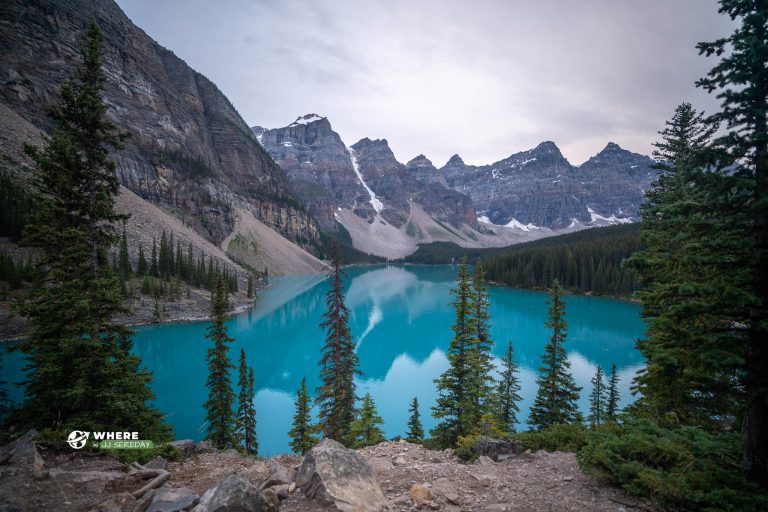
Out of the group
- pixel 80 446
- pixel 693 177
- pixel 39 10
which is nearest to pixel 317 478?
pixel 80 446

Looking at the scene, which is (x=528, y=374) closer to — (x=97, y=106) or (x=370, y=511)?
(x=370, y=511)

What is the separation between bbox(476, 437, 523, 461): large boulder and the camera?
30.6 ft

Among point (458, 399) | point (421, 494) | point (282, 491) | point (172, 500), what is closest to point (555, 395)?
point (458, 399)

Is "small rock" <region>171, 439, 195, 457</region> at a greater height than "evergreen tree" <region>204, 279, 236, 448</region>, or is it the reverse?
"small rock" <region>171, 439, 195, 457</region>

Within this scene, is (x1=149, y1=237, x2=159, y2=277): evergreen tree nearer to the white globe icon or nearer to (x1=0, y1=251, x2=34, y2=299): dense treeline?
(x1=0, y1=251, x2=34, y2=299): dense treeline

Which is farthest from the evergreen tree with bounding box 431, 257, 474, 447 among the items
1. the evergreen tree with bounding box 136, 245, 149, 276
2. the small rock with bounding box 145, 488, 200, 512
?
the evergreen tree with bounding box 136, 245, 149, 276

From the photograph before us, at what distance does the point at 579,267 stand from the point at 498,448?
10205 cm

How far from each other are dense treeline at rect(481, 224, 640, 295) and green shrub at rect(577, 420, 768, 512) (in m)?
92.1

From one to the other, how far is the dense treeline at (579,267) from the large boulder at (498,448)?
296 feet

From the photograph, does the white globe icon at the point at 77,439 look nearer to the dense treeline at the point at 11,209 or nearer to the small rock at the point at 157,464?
the small rock at the point at 157,464

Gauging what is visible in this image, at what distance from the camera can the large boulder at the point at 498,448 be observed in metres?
9.32

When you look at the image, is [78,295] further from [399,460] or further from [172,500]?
[399,460]

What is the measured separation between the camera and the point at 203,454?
32.2 ft

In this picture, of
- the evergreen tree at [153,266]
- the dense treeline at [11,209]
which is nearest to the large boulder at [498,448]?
the dense treeline at [11,209]
